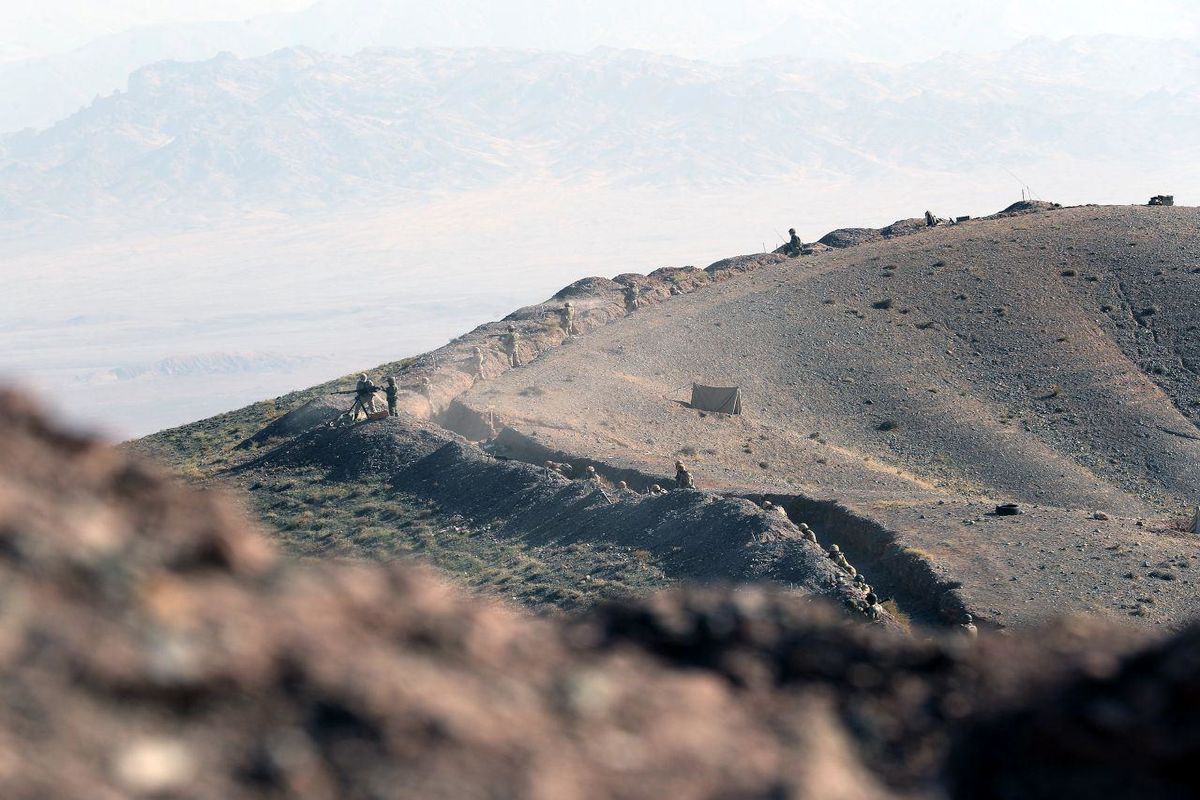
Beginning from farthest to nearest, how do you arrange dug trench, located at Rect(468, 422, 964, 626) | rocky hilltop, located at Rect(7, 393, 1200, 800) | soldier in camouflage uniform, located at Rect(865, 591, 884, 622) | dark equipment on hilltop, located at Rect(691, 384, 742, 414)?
dark equipment on hilltop, located at Rect(691, 384, 742, 414), dug trench, located at Rect(468, 422, 964, 626), soldier in camouflage uniform, located at Rect(865, 591, 884, 622), rocky hilltop, located at Rect(7, 393, 1200, 800)

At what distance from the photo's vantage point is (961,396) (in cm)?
4738

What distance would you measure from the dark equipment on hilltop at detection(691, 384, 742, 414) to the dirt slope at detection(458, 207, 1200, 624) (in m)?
0.60

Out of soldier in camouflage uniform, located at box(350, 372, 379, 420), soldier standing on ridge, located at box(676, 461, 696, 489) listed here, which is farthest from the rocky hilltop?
soldier in camouflage uniform, located at box(350, 372, 379, 420)

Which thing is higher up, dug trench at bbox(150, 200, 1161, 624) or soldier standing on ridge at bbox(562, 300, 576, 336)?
soldier standing on ridge at bbox(562, 300, 576, 336)

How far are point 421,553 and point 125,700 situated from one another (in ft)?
85.8

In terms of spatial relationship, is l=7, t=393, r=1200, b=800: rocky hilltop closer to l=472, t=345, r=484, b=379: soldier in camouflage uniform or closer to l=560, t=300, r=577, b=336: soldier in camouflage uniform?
l=472, t=345, r=484, b=379: soldier in camouflage uniform

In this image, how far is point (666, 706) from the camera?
18.7 ft

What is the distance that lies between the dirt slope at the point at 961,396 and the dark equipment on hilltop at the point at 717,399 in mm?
600

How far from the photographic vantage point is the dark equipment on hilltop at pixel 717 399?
45375 millimetres

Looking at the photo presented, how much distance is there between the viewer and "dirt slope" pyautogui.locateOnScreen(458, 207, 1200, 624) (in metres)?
28.6

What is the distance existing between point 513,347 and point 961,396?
1805 centimetres

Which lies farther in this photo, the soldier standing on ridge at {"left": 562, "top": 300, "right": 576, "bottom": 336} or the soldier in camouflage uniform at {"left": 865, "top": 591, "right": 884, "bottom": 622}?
the soldier standing on ridge at {"left": 562, "top": 300, "right": 576, "bottom": 336}

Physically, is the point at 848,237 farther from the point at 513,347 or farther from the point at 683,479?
the point at 683,479

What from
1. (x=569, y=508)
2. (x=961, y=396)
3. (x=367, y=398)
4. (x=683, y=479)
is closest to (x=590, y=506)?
(x=569, y=508)
